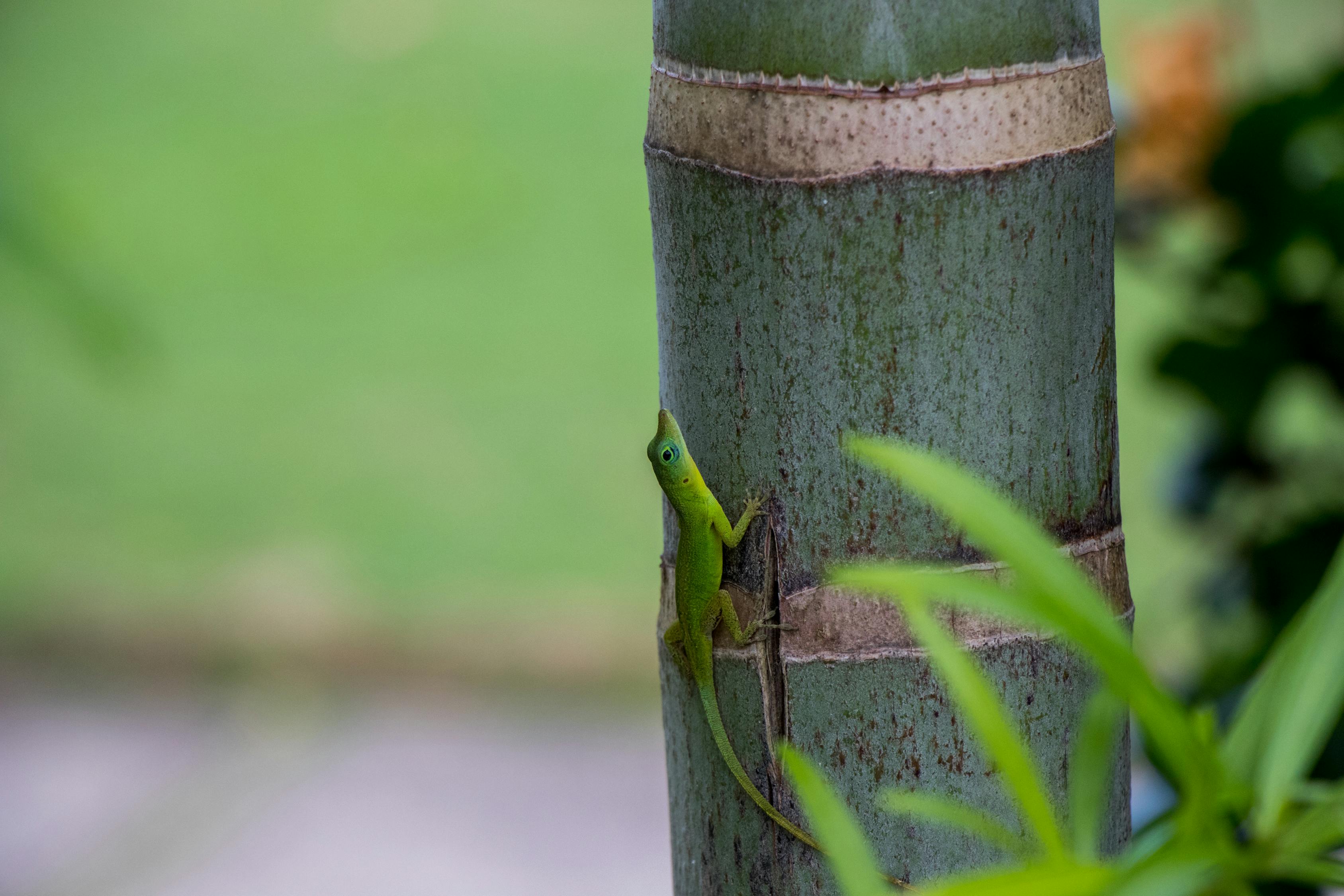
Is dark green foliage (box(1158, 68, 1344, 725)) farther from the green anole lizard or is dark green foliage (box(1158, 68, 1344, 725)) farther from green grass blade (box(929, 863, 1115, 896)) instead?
green grass blade (box(929, 863, 1115, 896))

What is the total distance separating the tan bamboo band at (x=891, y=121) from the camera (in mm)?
634

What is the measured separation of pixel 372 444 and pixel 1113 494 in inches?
180

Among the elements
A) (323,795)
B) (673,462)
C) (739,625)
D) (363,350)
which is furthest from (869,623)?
(363,350)

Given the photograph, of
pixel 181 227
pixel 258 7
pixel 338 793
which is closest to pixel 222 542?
pixel 338 793

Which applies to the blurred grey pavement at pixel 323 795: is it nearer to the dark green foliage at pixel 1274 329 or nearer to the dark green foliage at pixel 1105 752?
the dark green foliage at pixel 1274 329

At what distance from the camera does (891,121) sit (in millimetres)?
634

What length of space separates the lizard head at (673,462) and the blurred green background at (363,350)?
1.60 meters

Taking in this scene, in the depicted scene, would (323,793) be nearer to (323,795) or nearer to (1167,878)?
(323,795)

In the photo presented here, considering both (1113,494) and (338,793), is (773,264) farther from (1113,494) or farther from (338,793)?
(338,793)

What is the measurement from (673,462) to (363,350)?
15.6 feet

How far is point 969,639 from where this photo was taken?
0.68m

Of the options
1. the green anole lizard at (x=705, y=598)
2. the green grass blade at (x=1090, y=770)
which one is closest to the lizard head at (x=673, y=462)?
the green anole lizard at (x=705, y=598)

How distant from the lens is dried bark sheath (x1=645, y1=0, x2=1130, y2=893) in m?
0.64

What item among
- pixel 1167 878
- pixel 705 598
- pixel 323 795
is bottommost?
pixel 1167 878
